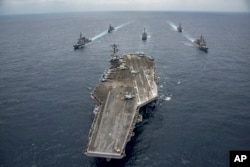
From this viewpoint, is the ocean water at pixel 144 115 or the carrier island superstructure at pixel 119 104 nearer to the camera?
the carrier island superstructure at pixel 119 104

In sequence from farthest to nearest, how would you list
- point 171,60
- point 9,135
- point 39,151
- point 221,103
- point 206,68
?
point 171,60
point 206,68
point 221,103
point 9,135
point 39,151

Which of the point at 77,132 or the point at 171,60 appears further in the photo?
the point at 171,60

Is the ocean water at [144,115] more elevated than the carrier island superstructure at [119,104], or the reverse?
the carrier island superstructure at [119,104]

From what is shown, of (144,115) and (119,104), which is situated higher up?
(119,104)

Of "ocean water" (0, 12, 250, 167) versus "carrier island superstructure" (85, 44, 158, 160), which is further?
"ocean water" (0, 12, 250, 167)

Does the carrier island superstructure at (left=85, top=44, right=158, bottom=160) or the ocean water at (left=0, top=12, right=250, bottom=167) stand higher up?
the carrier island superstructure at (left=85, top=44, right=158, bottom=160)

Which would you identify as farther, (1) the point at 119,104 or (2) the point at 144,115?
(2) the point at 144,115

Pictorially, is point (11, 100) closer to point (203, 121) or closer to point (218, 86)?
point (203, 121)

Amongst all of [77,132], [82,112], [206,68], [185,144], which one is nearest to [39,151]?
[77,132]
